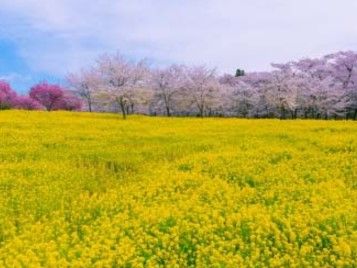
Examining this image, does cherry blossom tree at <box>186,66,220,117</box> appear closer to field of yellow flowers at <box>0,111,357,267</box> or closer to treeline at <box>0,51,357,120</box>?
treeline at <box>0,51,357,120</box>

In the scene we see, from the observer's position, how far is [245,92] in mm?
98812

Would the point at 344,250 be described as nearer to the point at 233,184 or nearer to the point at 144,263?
the point at 144,263

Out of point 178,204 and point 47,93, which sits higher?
point 47,93

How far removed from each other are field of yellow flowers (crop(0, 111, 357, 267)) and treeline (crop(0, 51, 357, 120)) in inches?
2206

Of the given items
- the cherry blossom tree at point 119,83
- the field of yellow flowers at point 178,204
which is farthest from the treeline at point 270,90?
the field of yellow flowers at point 178,204

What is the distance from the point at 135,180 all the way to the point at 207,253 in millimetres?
8536

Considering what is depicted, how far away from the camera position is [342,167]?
2259cm

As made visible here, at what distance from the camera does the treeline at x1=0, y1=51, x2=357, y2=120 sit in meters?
88.2

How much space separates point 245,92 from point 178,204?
8364 cm

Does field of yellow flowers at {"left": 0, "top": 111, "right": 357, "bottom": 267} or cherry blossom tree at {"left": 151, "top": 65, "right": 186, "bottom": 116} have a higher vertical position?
cherry blossom tree at {"left": 151, "top": 65, "right": 186, "bottom": 116}

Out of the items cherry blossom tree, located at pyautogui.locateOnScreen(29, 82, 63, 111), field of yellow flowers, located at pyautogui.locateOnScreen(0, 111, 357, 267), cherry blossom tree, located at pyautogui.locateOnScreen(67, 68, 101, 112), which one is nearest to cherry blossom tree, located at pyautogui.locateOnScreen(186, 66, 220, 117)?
cherry blossom tree, located at pyautogui.locateOnScreen(67, 68, 101, 112)

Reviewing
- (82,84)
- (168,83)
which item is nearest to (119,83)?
(168,83)

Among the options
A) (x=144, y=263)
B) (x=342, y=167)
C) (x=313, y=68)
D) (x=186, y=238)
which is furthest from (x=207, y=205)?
(x=313, y=68)

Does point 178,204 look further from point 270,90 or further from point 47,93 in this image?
point 47,93
